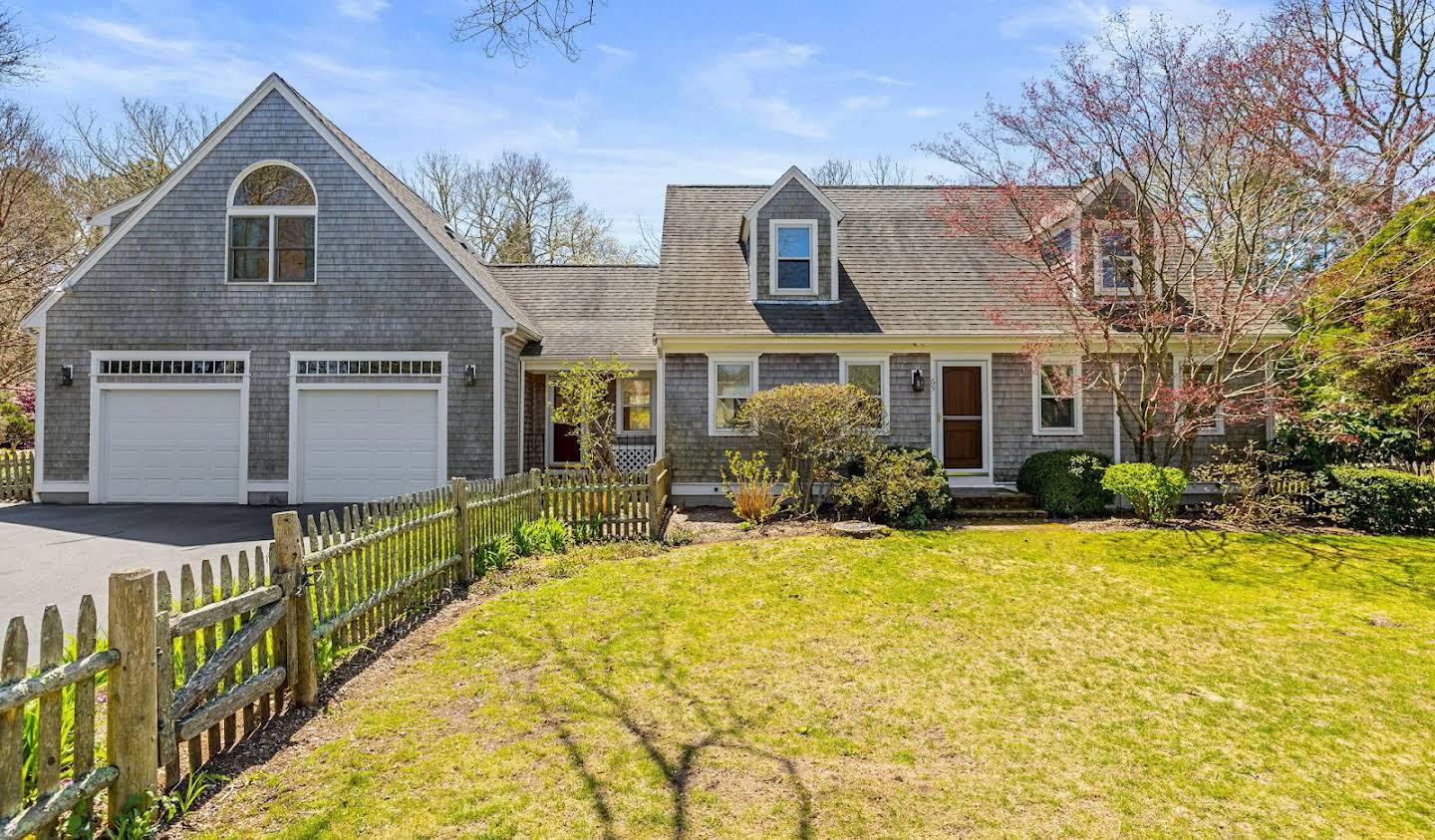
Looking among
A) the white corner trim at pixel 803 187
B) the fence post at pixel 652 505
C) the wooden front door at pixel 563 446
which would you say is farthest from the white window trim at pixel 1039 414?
the wooden front door at pixel 563 446

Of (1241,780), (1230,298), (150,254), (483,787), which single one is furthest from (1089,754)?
(150,254)

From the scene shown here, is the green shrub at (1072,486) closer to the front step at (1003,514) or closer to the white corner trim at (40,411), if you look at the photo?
the front step at (1003,514)

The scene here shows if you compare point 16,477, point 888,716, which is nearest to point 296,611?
point 888,716

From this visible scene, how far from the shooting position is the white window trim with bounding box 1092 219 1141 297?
11.0m

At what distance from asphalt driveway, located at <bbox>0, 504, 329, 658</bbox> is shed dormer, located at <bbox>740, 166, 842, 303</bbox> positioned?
9.29 meters

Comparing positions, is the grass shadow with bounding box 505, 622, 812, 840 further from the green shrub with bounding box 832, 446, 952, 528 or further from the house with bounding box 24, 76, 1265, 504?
the house with bounding box 24, 76, 1265, 504

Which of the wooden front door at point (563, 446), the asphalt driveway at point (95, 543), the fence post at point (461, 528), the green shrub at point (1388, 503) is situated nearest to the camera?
the asphalt driveway at point (95, 543)

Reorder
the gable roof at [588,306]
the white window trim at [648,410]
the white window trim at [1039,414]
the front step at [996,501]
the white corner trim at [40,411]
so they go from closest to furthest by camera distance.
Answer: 1. the front step at [996,501]
2. the white corner trim at [40,411]
3. the white window trim at [1039,414]
4. the gable roof at [588,306]
5. the white window trim at [648,410]

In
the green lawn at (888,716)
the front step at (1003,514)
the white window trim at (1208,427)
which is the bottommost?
the green lawn at (888,716)

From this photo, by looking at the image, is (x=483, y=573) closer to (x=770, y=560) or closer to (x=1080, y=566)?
(x=770, y=560)

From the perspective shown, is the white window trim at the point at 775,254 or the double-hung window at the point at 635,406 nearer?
the white window trim at the point at 775,254

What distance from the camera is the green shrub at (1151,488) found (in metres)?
10.1

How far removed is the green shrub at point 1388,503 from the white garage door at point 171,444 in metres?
18.3

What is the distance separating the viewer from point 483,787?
3.39 m
